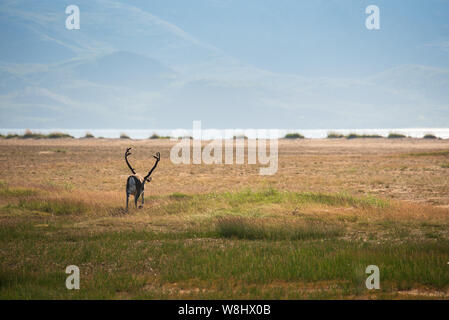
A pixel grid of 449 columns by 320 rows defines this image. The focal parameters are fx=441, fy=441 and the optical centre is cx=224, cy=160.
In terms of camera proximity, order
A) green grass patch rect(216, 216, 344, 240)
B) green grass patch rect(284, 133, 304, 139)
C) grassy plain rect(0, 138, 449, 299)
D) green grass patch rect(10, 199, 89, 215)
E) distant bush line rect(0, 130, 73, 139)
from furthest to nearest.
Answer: green grass patch rect(284, 133, 304, 139) < distant bush line rect(0, 130, 73, 139) < green grass patch rect(10, 199, 89, 215) < green grass patch rect(216, 216, 344, 240) < grassy plain rect(0, 138, 449, 299)

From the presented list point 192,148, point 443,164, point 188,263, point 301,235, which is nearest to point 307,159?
point 443,164

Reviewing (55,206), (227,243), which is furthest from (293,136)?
(227,243)

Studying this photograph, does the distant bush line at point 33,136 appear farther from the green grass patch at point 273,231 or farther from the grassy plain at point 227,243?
the green grass patch at point 273,231

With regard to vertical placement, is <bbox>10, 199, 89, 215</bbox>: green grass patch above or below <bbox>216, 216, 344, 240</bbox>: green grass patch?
above

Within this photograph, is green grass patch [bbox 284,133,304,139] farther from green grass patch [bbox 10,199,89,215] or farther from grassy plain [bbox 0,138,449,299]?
green grass patch [bbox 10,199,89,215]

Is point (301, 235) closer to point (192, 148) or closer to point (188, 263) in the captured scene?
point (188, 263)

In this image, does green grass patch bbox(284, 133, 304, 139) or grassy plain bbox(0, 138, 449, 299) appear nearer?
grassy plain bbox(0, 138, 449, 299)

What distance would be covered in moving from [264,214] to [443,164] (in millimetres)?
26651

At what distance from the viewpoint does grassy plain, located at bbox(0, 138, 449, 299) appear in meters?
9.17

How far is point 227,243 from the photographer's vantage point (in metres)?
13.3

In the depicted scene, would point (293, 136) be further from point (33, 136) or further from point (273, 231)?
point (273, 231)

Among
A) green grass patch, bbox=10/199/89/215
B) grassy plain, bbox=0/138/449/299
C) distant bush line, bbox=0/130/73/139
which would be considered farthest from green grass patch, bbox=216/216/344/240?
distant bush line, bbox=0/130/73/139

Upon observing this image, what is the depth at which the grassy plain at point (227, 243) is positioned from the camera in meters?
9.17

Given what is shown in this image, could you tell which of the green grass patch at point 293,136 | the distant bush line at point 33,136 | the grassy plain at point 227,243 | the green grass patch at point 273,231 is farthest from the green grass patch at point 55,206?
the green grass patch at point 293,136
